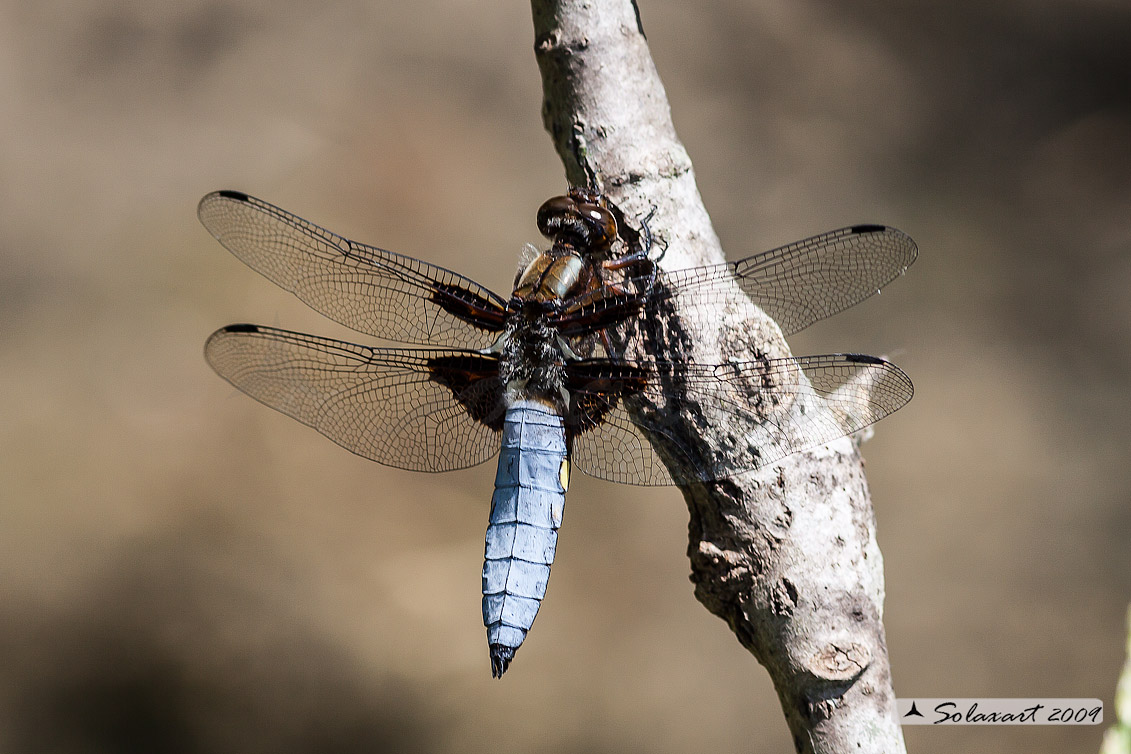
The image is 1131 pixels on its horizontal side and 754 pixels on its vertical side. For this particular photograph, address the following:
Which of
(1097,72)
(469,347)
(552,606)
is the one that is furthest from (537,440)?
(1097,72)

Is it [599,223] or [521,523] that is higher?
[599,223]

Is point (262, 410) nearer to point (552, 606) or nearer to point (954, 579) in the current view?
point (552, 606)

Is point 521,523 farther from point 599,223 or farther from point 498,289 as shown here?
point 498,289

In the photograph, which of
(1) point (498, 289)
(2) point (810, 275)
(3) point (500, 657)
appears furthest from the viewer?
(1) point (498, 289)

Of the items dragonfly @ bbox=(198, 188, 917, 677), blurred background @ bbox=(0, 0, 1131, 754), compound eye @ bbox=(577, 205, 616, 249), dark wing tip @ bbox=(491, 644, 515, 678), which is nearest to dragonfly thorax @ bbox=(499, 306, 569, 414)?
dragonfly @ bbox=(198, 188, 917, 677)

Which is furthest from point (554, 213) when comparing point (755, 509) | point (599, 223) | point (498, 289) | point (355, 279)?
point (498, 289)

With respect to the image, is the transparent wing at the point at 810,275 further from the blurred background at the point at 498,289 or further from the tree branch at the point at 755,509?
the blurred background at the point at 498,289

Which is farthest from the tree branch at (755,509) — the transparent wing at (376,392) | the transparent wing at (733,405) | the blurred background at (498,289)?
the blurred background at (498,289)
